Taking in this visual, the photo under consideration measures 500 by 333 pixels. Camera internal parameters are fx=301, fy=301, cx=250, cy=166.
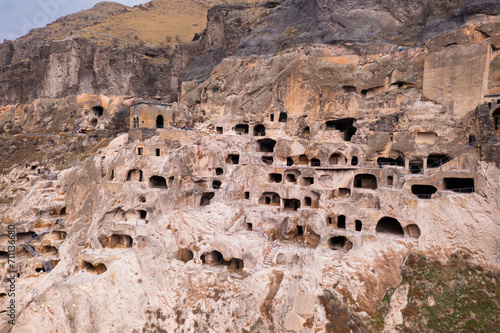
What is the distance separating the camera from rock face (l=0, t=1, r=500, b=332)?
1825cm

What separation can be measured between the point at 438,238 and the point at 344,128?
16811mm

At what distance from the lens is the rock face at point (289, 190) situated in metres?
18.2

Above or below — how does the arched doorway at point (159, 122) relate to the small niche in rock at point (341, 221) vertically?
above

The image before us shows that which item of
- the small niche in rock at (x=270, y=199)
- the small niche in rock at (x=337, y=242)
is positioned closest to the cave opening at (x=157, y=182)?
the small niche in rock at (x=270, y=199)

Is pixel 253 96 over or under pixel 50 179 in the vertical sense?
over

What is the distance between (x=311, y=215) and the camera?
75.0 feet

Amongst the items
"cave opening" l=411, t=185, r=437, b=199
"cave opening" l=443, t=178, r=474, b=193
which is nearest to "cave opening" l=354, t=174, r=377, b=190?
"cave opening" l=411, t=185, r=437, b=199

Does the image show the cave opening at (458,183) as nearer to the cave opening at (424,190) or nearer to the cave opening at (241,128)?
the cave opening at (424,190)

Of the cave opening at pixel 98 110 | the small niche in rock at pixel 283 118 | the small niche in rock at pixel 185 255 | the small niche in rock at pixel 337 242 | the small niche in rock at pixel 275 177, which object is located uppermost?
the cave opening at pixel 98 110

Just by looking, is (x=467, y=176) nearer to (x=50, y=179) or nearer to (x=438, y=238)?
(x=438, y=238)

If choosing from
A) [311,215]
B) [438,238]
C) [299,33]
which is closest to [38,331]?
[311,215]

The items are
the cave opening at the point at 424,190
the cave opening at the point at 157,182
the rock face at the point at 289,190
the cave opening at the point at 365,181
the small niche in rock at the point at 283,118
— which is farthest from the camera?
the small niche in rock at the point at 283,118

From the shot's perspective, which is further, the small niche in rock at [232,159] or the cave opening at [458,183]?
the small niche in rock at [232,159]

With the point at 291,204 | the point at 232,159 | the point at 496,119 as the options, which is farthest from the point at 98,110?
the point at 496,119
